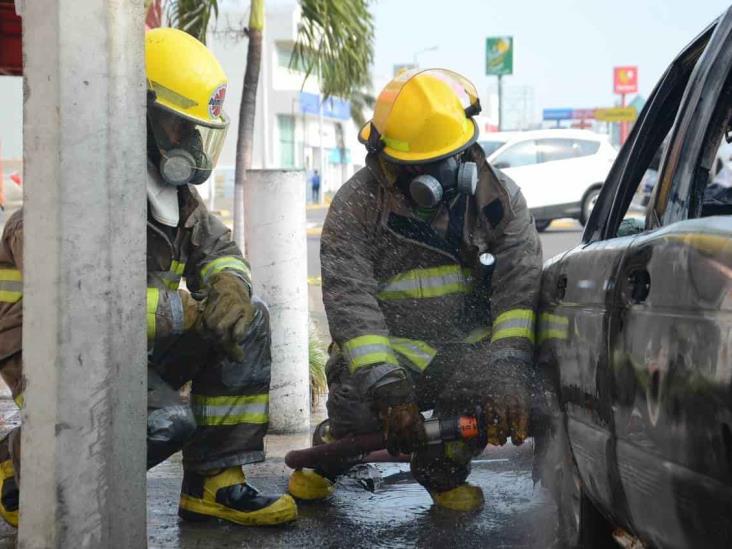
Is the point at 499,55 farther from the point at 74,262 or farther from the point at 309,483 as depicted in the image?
the point at 74,262

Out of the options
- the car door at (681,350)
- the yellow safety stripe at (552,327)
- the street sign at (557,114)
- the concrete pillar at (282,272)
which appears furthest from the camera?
the street sign at (557,114)

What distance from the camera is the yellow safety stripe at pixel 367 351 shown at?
3.71m

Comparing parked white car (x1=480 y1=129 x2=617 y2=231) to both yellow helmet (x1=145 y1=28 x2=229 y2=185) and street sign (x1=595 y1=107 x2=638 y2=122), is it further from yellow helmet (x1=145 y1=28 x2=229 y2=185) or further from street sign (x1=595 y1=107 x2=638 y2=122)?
street sign (x1=595 y1=107 x2=638 y2=122)

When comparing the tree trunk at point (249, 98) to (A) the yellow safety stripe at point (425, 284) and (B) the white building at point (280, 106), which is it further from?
(B) the white building at point (280, 106)

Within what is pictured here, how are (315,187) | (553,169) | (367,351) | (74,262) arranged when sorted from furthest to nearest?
(315,187), (553,169), (367,351), (74,262)

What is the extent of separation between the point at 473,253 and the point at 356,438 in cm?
77

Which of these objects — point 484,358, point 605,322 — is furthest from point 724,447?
point 484,358

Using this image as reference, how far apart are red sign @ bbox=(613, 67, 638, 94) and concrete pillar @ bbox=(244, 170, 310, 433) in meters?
67.2

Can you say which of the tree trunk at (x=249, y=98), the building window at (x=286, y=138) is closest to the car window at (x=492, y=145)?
the tree trunk at (x=249, y=98)

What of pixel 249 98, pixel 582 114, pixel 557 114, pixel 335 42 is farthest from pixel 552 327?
pixel 557 114

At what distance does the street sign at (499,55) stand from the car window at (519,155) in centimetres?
4278

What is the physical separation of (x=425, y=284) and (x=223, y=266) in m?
0.72

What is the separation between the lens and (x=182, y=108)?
3.75m

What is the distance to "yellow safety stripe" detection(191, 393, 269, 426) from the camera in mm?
3836
